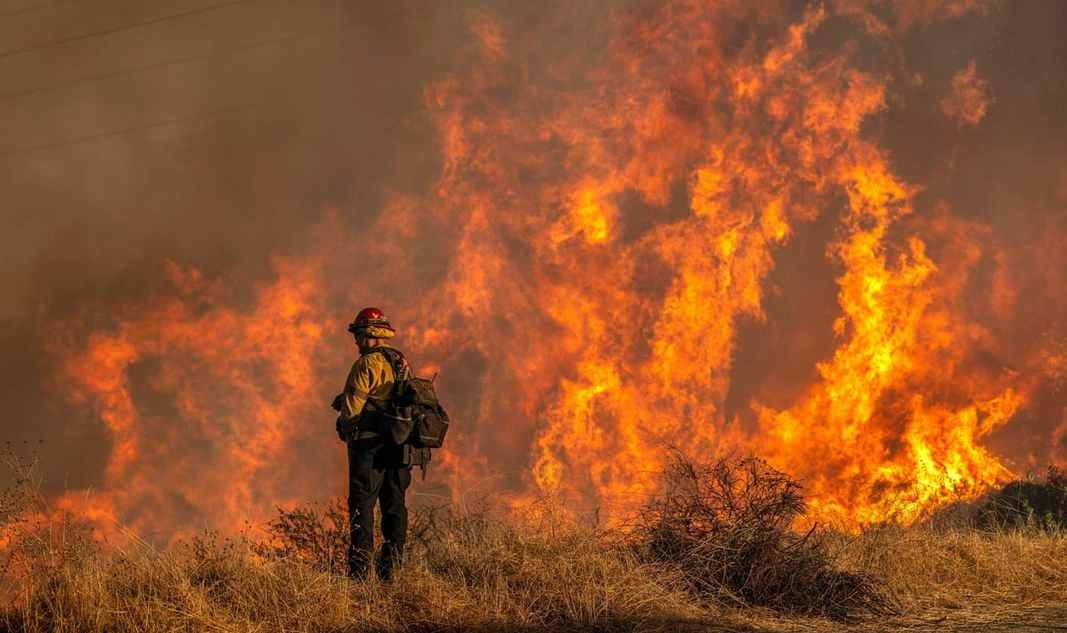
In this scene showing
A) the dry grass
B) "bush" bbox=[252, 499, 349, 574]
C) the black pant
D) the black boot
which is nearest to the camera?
the black boot

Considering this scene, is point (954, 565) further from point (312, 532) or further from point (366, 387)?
point (312, 532)

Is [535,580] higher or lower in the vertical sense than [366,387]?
lower

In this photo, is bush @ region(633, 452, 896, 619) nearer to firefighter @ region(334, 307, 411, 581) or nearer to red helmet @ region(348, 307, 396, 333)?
firefighter @ region(334, 307, 411, 581)

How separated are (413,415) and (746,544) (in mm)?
3392

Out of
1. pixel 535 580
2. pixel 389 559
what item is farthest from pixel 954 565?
pixel 389 559

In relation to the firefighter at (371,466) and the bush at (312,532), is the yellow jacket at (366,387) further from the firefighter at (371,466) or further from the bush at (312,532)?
the bush at (312,532)

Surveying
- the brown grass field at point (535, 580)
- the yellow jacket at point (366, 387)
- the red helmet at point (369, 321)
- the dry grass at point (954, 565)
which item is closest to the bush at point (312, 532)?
the brown grass field at point (535, 580)

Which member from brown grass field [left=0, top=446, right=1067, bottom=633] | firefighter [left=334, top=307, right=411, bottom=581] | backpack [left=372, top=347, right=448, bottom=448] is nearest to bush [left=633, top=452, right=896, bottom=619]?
brown grass field [left=0, top=446, right=1067, bottom=633]

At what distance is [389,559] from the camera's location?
845 cm

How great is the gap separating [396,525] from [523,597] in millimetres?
1800

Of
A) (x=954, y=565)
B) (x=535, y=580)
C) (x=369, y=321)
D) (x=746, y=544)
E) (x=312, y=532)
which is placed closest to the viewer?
(x=535, y=580)

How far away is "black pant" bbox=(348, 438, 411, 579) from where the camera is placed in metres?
8.45

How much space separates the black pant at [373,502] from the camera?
8.45 meters

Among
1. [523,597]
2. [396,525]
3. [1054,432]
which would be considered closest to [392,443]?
[396,525]
